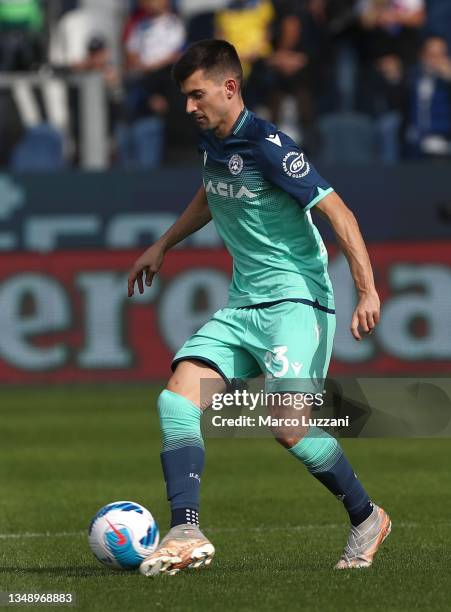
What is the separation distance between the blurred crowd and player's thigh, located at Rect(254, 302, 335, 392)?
36.3ft

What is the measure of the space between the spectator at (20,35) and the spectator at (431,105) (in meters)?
4.69

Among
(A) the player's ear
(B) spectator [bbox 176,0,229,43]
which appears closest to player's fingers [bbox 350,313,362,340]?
(A) the player's ear

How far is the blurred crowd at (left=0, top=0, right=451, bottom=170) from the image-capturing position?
1778 centimetres

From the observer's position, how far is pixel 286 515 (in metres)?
9.19

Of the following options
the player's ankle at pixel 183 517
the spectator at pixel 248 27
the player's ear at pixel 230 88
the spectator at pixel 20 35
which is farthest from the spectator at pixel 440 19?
the player's ankle at pixel 183 517

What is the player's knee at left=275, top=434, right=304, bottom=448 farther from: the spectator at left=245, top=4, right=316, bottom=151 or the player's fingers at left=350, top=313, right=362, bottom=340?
the spectator at left=245, top=4, right=316, bottom=151

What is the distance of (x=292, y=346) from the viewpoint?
6.71 m

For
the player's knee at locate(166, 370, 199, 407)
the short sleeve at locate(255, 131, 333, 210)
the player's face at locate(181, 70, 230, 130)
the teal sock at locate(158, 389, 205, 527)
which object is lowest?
the teal sock at locate(158, 389, 205, 527)

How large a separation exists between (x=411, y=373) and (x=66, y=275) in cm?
394

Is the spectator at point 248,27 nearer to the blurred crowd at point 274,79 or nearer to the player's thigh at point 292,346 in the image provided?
the blurred crowd at point 274,79

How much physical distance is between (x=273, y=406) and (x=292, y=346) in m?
0.28

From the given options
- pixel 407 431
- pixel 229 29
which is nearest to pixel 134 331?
pixel 229 29

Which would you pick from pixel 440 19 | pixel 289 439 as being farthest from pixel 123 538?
pixel 440 19

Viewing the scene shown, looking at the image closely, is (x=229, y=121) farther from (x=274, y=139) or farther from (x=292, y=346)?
(x=292, y=346)
